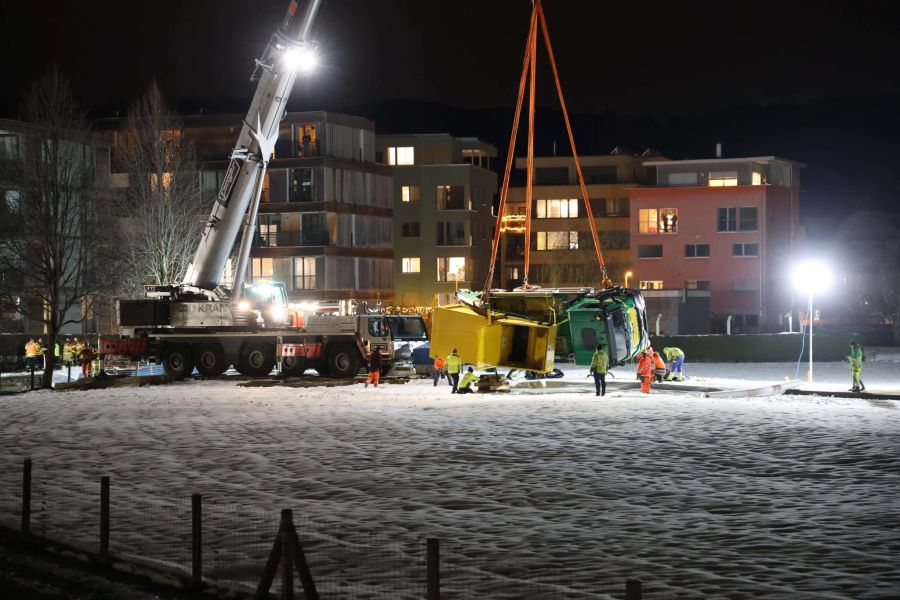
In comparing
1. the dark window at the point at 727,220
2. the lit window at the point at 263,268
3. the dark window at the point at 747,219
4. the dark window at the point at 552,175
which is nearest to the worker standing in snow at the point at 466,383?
the lit window at the point at 263,268

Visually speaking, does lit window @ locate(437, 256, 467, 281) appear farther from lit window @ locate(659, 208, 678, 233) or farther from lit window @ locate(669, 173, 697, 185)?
lit window @ locate(669, 173, 697, 185)

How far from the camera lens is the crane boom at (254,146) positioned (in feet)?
126

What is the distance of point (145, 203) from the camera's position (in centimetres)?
6122

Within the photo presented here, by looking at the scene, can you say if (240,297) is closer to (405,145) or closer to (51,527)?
(51,527)

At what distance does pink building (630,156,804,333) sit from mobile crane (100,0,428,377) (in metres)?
45.6

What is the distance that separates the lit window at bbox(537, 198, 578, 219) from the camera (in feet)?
343

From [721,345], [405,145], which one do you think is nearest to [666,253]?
[405,145]

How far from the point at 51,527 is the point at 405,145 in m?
81.3

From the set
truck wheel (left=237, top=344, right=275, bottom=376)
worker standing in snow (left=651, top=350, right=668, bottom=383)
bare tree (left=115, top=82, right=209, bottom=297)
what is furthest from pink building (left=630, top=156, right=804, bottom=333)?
truck wheel (left=237, top=344, right=275, bottom=376)

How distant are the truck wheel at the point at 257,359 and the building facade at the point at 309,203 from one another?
34.6m

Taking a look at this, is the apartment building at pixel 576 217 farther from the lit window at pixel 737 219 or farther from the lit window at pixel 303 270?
the lit window at pixel 303 270

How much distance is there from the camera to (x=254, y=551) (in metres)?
13.5

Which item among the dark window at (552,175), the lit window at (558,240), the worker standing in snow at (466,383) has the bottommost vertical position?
the worker standing in snow at (466,383)

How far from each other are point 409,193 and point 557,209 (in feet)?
55.1
